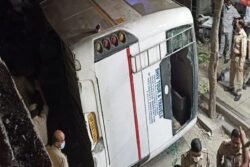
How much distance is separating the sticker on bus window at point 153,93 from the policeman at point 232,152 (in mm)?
981

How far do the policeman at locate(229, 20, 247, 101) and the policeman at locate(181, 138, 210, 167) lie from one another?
7.99ft

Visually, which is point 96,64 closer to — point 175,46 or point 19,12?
point 175,46

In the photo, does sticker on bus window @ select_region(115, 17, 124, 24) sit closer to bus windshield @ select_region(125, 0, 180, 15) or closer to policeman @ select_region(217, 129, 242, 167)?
bus windshield @ select_region(125, 0, 180, 15)

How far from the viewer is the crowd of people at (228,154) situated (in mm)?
4008

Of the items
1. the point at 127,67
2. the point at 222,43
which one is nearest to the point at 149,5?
the point at 127,67

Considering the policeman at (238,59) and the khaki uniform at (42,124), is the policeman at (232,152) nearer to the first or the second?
the khaki uniform at (42,124)

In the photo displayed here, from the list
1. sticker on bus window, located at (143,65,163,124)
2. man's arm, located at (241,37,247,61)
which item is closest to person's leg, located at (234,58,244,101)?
man's arm, located at (241,37,247,61)

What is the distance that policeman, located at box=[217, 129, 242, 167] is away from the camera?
3971 mm

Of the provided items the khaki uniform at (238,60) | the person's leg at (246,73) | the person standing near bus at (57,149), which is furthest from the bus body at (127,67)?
the person's leg at (246,73)

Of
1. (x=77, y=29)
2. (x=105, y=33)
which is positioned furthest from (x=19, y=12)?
(x=105, y=33)

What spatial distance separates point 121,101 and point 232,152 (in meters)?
1.41

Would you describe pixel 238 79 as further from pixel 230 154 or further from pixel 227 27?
pixel 230 154

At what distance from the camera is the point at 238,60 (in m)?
6.24

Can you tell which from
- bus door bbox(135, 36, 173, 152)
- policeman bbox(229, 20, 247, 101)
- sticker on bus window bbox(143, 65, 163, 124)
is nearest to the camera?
bus door bbox(135, 36, 173, 152)
